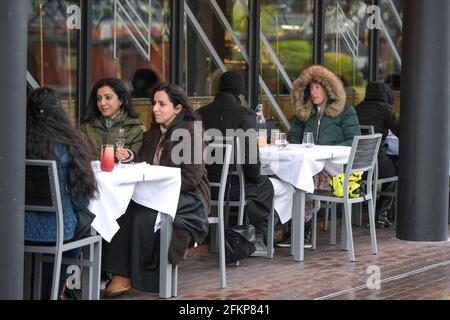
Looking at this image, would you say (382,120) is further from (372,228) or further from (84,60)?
(84,60)

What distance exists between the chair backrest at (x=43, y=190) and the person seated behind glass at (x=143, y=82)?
315cm

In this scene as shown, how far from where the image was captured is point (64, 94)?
788cm

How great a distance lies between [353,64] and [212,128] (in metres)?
4.06

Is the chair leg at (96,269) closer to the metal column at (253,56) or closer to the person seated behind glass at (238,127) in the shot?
the person seated behind glass at (238,127)

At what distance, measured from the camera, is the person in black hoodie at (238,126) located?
750 cm

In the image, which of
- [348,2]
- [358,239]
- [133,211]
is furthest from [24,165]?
[348,2]

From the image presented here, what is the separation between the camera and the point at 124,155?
6.76 meters

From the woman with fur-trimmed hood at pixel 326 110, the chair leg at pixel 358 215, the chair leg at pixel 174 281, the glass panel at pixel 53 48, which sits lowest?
the chair leg at pixel 174 281

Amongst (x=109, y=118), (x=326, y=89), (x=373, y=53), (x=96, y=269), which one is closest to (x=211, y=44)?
(x=326, y=89)

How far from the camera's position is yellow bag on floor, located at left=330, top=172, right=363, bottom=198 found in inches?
309

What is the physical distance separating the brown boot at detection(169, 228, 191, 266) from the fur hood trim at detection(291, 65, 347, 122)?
2.62m

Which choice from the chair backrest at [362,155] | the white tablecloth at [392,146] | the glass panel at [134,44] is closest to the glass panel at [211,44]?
the glass panel at [134,44]

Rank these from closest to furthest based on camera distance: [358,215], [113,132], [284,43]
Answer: [113,132], [358,215], [284,43]

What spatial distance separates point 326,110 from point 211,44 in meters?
1.33
